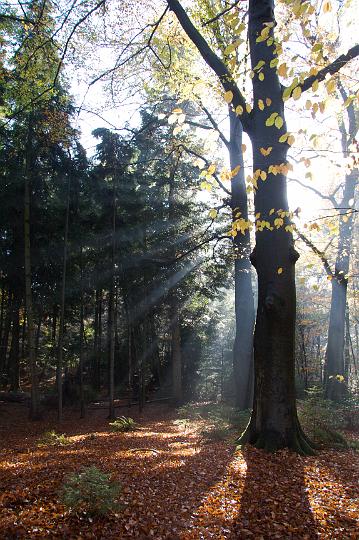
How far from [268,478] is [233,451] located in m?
1.50

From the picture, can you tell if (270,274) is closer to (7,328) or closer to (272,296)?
(272,296)

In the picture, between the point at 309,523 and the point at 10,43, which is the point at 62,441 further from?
the point at 10,43

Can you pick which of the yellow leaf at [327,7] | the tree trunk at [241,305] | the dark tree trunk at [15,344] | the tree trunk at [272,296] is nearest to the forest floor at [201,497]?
the tree trunk at [272,296]

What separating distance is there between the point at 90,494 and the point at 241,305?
8.77m

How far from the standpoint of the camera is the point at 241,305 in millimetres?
12109

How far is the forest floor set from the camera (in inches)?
144

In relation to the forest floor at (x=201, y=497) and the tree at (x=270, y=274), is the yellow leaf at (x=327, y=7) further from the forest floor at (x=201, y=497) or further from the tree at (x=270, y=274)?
the forest floor at (x=201, y=497)

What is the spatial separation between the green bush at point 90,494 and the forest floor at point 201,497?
0.25 feet

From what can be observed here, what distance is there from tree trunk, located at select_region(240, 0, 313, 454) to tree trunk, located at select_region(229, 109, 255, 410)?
501 cm

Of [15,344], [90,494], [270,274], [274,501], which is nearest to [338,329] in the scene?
[270,274]

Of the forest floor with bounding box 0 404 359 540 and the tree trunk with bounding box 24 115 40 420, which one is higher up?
the tree trunk with bounding box 24 115 40 420

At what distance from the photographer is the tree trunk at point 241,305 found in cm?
1161

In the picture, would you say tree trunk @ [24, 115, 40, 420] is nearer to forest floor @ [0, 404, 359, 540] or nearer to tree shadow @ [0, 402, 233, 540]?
tree shadow @ [0, 402, 233, 540]

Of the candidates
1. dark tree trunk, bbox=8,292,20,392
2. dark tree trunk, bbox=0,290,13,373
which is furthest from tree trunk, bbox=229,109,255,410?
dark tree trunk, bbox=0,290,13,373
